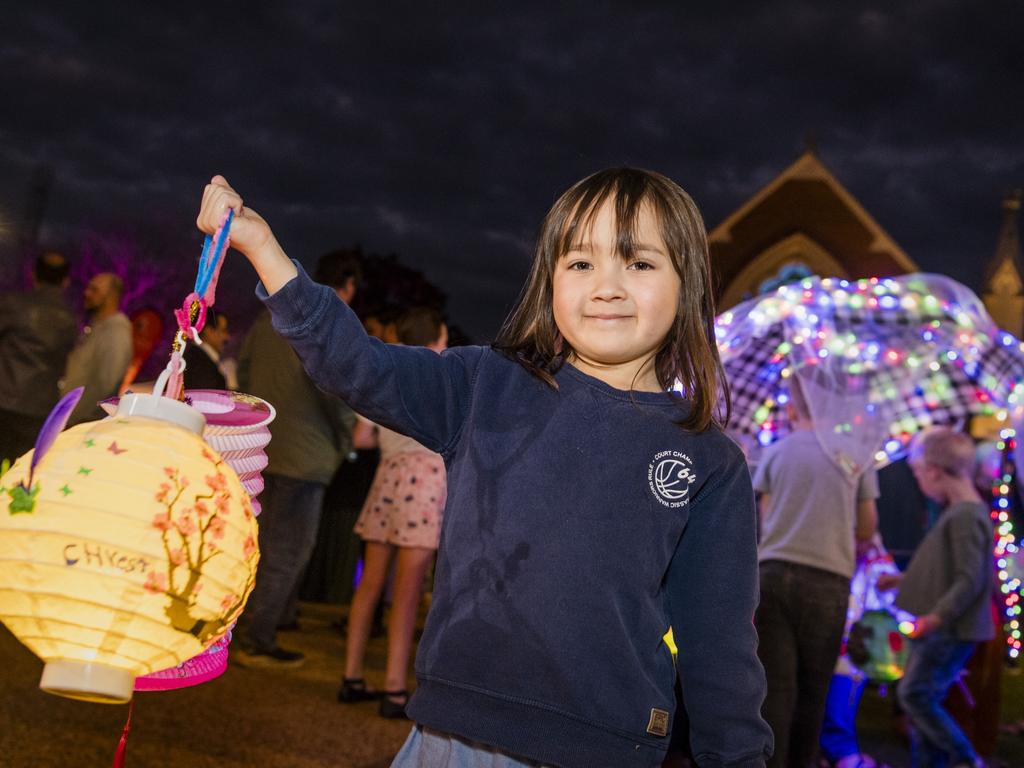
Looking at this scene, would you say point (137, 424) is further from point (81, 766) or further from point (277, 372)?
point (277, 372)

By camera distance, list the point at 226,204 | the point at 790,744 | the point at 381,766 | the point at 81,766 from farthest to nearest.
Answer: the point at 790,744 < the point at 381,766 < the point at 81,766 < the point at 226,204

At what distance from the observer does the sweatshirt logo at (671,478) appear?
1764mm

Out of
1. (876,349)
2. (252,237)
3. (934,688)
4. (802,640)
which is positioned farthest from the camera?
(876,349)

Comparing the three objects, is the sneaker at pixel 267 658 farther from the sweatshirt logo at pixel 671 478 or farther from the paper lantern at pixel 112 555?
the paper lantern at pixel 112 555

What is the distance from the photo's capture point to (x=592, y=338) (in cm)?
186

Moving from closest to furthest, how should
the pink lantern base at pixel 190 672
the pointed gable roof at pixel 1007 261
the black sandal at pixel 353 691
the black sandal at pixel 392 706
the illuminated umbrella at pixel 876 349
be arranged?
the pink lantern base at pixel 190 672, the black sandal at pixel 392 706, the black sandal at pixel 353 691, the illuminated umbrella at pixel 876 349, the pointed gable roof at pixel 1007 261

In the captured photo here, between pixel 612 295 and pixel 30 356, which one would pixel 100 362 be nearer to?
pixel 30 356

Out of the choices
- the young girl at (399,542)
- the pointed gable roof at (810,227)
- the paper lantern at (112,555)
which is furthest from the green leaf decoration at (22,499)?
the pointed gable roof at (810,227)

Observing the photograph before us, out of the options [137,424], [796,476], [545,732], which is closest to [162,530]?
[137,424]

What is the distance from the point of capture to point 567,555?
1665mm

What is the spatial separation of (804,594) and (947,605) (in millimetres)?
1062

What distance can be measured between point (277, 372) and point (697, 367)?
11.9 feet

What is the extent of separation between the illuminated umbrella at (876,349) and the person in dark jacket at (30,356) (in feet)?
12.0

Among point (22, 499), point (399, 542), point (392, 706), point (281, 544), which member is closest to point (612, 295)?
point (22, 499)
